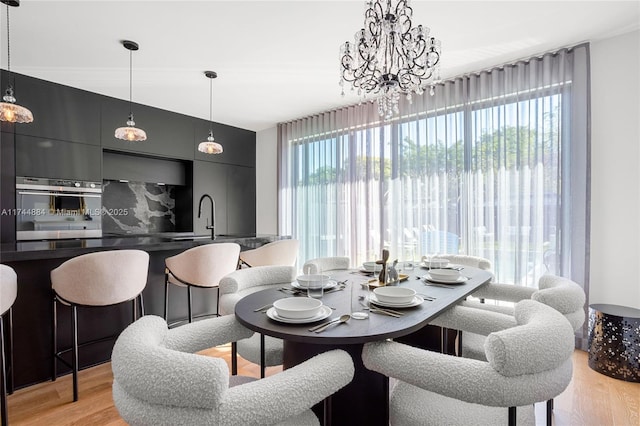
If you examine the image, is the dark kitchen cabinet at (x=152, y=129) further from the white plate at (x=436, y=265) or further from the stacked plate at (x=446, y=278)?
the stacked plate at (x=446, y=278)

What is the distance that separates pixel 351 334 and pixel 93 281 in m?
1.77

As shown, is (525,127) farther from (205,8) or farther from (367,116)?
(205,8)

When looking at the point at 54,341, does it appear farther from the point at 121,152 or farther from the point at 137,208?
the point at 137,208

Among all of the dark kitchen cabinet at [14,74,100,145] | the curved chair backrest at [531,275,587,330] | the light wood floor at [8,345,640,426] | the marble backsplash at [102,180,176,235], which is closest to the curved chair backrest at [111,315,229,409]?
the curved chair backrest at [531,275,587,330]

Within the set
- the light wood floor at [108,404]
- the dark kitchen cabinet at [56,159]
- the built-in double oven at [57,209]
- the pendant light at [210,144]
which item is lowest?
the light wood floor at [108,404]

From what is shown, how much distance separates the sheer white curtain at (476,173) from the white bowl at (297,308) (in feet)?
8.25

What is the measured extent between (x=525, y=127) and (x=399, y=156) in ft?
4.19

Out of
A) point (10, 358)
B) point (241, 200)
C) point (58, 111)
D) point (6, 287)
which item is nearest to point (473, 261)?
point (6, 287)

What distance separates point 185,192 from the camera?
16.8 feet

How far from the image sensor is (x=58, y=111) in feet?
11.9

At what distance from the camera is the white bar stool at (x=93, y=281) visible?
2.00 meters

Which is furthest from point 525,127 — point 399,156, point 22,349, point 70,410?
point 22,349

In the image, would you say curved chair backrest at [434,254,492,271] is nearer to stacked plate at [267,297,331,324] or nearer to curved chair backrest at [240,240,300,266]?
curved chair backrest at [240,240,300,266]

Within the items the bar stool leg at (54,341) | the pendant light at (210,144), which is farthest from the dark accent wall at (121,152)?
the bar stool leg at (54,341)
